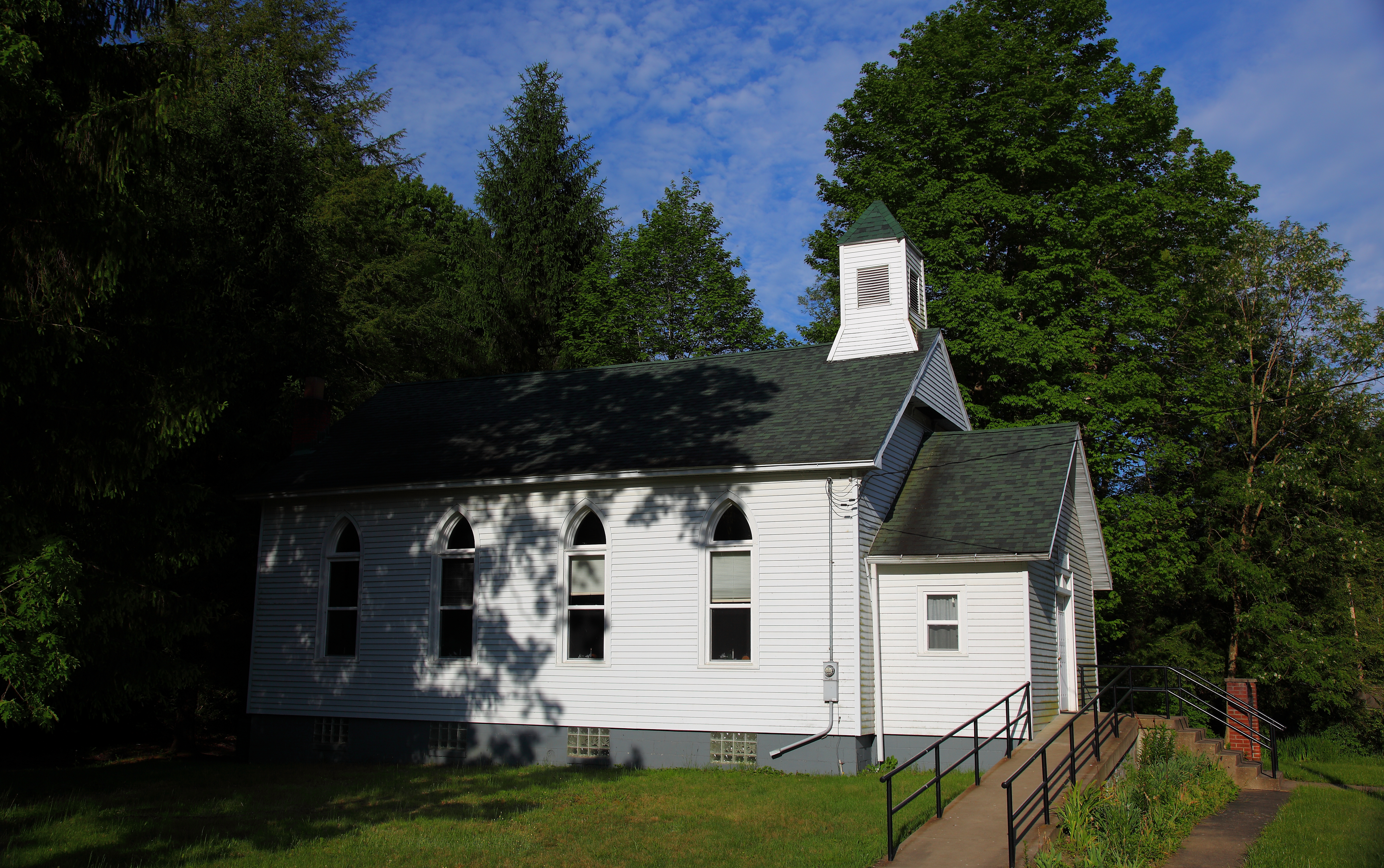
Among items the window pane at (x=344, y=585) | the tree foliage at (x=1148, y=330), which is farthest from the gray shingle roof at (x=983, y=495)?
the window pane at (x=344, y=585)

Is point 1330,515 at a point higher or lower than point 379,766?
higher

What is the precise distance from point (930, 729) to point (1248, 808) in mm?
4606

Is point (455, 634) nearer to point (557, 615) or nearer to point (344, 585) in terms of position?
point (557, 615)

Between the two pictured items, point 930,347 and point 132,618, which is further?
point 930,347

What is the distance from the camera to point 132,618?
15570 mm

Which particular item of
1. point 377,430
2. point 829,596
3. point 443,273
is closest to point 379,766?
point 377,430

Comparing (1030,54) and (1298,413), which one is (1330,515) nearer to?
(1298,413)

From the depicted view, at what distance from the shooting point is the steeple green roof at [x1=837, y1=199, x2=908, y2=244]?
20969 millimetres

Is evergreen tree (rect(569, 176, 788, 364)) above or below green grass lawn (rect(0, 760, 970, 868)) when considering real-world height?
above

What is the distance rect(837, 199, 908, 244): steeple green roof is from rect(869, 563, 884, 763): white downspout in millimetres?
7647

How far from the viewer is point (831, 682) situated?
15.7 metres

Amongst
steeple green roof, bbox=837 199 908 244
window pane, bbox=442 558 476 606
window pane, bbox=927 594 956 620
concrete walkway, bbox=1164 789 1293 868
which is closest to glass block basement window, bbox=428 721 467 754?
window pane, bbox=442 558 476 606

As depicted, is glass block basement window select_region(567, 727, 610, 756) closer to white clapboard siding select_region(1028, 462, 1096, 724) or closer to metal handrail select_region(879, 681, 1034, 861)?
metal handrail select_region(879, 681, 1034, 861)

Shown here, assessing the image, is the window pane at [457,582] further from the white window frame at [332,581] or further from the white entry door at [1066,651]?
the white entry door at [1066,651]
